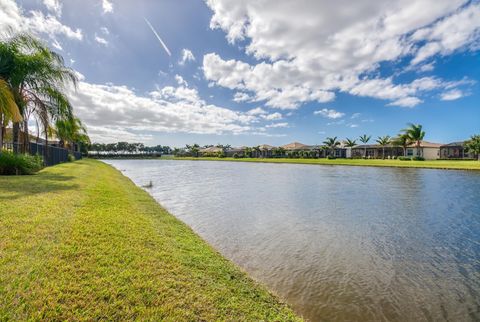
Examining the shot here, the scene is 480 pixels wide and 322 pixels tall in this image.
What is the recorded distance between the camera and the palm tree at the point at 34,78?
13617 millimetres

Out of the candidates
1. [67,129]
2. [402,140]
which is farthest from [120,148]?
[402,140]

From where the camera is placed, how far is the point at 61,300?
2.93m

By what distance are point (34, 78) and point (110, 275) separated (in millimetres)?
16248

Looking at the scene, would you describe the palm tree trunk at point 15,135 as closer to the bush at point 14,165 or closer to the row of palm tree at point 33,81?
the row of palm tree at point 33,81

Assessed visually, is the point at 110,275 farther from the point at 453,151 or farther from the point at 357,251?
the point at 453,151

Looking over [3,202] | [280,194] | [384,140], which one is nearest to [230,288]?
[3,202]

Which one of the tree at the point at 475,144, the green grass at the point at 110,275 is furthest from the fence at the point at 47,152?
the tree at the point at 475,144

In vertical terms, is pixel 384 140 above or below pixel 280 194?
above

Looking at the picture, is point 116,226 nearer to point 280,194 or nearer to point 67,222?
point 67,222

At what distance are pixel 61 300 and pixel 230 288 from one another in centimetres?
227

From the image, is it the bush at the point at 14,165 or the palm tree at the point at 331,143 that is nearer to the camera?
the bush at the point at 14,165

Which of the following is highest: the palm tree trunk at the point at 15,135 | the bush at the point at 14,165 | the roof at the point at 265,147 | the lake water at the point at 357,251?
the roof at the point at 265,147

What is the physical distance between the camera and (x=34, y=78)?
14.6 m

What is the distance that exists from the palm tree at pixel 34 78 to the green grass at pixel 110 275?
1153cm
